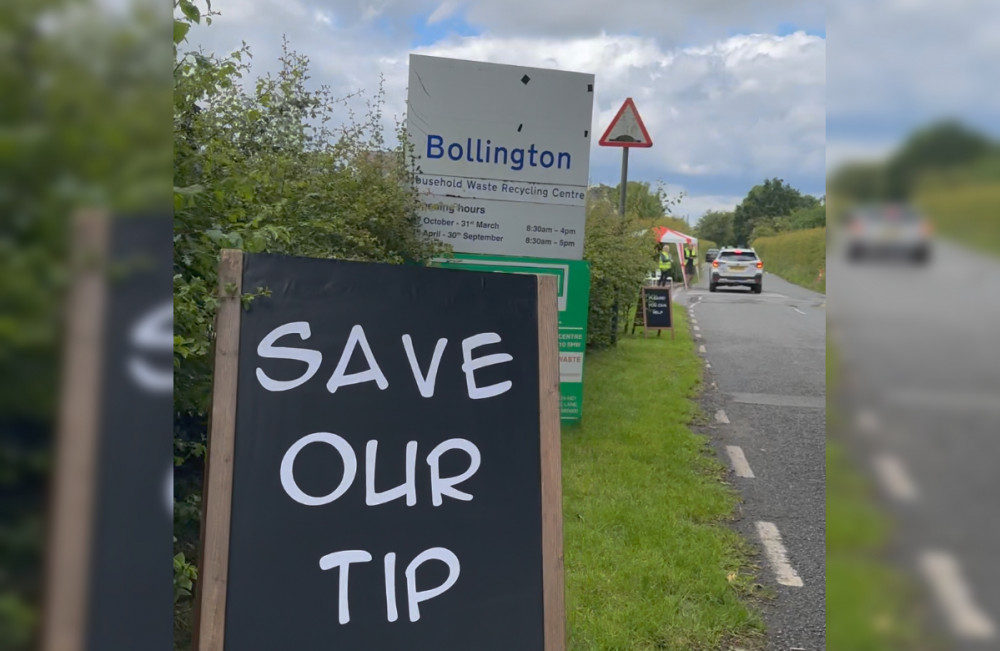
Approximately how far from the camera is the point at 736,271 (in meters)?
25.2

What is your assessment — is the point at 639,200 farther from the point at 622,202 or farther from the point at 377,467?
the point at 377,467

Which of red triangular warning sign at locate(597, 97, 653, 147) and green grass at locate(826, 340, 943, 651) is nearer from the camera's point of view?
green grass at locate(826, 340, 943, 651)

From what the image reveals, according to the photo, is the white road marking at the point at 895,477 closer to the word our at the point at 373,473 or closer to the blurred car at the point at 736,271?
the word our at the point at 373,473

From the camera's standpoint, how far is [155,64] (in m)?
0.68

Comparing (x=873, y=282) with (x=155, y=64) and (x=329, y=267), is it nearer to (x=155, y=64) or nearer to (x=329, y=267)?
(x=155, y=64)

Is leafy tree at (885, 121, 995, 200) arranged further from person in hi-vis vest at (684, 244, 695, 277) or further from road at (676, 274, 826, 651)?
person in hi-vis vest at (684, 244, 695, 277)

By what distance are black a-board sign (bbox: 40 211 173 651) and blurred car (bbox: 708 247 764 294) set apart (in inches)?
925

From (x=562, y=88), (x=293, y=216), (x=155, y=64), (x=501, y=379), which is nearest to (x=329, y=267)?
(x=501, y=379)

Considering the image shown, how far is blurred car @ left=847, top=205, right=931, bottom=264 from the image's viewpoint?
1.66 feet

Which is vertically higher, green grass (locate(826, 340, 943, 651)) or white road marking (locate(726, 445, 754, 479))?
green grass (locate(826, 340, 943, 651))

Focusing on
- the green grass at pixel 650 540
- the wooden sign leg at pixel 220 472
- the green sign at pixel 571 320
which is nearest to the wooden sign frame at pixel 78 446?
the wooden sign leg at pixel 220 472

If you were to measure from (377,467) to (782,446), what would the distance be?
544cm

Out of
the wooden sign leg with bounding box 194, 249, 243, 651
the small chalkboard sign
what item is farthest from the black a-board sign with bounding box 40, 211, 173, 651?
the small chalkboard sign

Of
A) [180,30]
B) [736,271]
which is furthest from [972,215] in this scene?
[736,271]
